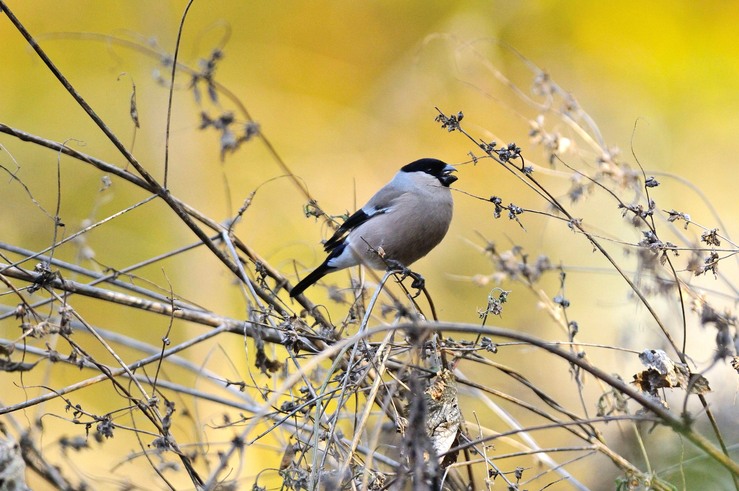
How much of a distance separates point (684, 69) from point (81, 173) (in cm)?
590

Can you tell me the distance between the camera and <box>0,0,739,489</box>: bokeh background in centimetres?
562

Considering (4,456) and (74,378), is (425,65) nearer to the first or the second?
(74,378)

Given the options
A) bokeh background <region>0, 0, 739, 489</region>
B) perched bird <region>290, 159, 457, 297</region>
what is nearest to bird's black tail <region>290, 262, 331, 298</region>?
perched bird <region>290, 159, 457, 297</region>

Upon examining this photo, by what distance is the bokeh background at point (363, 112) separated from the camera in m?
5.62

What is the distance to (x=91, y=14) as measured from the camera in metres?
8.15

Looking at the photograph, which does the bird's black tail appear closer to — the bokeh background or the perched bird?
the perched bird

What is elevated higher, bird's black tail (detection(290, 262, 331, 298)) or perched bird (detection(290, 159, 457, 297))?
perched bird (detection(290, 159, 457, 297))

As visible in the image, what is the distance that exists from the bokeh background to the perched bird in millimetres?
1532

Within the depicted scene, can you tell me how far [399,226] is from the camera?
351 centimetres

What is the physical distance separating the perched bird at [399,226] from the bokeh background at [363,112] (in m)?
1.53

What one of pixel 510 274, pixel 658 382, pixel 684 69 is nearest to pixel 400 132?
pixel 684 69

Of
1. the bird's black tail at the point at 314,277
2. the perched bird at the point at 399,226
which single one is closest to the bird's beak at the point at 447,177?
the perched bird at the point at 399,226

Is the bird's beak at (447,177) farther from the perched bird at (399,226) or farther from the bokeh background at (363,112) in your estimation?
the bokeh background at (363,112)

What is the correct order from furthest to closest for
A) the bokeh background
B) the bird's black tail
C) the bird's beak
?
the bokeh background < the bird's beak < the bird's black tail
